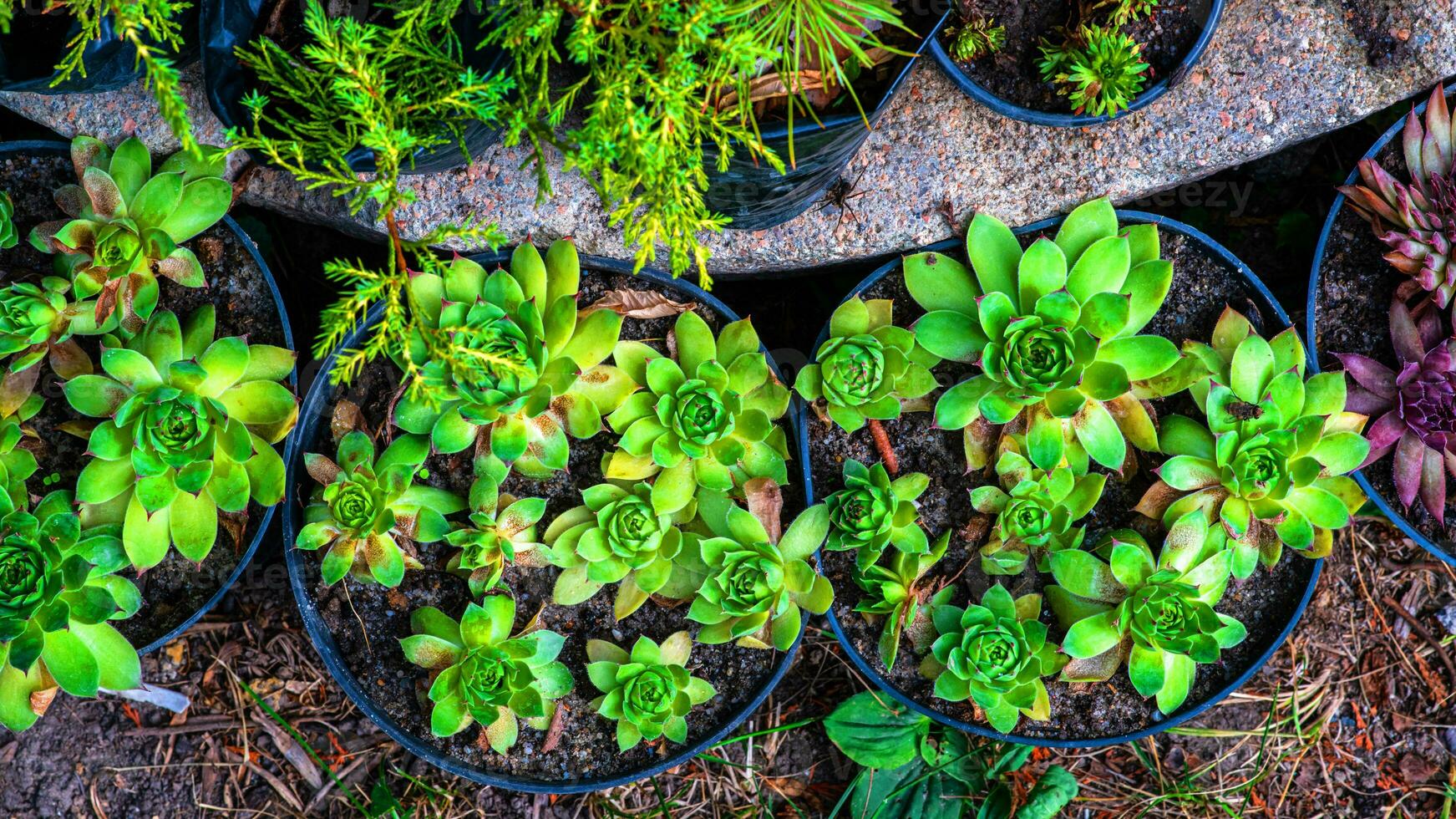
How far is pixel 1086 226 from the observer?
1.87 m

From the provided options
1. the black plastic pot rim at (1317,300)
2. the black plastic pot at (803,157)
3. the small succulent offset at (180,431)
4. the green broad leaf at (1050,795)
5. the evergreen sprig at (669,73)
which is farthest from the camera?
the green broad leaf at (1050,795)

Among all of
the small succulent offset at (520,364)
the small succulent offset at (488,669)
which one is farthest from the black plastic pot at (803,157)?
the small succulent offset at (488,669)

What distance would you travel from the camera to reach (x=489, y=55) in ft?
5.65

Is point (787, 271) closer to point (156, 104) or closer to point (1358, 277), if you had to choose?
point (1358, 277)

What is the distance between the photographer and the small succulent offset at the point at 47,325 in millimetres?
1767

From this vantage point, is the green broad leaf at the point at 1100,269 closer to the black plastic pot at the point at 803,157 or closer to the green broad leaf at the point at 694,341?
the black plastic pot at the point at 803,157

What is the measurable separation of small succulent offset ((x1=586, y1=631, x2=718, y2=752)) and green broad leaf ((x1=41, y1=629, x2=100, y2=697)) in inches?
36.3

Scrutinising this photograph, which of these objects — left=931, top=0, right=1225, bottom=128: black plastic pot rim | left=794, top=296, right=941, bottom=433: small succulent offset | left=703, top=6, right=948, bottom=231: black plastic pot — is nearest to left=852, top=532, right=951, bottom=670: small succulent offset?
left=794, top=296, right=941, bottom=433: small succulent offset

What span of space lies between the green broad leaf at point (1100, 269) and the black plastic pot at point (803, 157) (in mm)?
467

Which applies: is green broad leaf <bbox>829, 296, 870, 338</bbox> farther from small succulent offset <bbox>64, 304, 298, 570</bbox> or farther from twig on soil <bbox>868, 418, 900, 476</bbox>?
small succulent offset <bbox>64, 304, 298, 570</bbox>

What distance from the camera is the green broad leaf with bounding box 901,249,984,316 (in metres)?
1.87

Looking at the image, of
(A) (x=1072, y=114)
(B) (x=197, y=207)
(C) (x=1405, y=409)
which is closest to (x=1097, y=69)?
(A) (x=1072, y=114)

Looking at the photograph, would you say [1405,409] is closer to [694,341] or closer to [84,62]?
[694,341]

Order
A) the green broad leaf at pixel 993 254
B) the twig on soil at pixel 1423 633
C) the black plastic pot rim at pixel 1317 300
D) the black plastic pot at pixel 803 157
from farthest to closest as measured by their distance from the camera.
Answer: the twig on soil at pixel 1423 633 < the black plastic pot rim at pixel 1317 300 < the green broad leaf at pixel 993 254 < the black plastic pot at pixel 803 157
